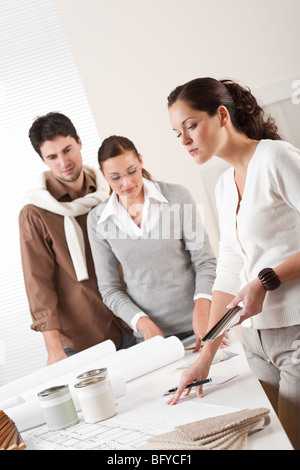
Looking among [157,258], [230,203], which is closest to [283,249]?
[230,203]

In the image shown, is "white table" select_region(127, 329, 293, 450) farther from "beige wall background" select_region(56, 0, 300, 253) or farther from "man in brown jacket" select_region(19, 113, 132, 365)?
"beige wall background" select_region(56, 0, 300, 253)

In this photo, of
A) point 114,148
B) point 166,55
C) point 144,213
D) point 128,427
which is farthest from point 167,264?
point 166,55

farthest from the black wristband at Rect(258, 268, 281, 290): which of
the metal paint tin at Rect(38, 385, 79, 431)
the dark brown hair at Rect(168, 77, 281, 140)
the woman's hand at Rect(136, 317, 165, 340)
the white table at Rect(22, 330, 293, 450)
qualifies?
the woman's hand at Rect(136, 317, 165, 340)

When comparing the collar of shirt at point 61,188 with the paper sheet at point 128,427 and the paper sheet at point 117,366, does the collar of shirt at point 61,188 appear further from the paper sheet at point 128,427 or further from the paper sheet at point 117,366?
the paper sheet at point 128,427

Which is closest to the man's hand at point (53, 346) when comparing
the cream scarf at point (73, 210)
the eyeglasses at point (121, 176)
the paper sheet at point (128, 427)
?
the cream scarf at point (73, 210)

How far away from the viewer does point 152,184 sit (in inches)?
84.0

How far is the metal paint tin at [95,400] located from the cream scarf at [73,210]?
114cm

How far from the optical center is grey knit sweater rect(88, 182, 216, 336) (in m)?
2.08

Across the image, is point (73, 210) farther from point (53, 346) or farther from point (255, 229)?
point (255, 229)

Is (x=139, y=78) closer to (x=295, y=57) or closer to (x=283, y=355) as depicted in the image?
(x=295, y=57)

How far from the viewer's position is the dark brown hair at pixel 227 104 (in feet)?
4.67

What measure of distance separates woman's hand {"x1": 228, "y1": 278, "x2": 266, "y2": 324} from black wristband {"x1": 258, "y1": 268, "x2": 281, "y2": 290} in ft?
0.04

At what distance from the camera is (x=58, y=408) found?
1.26 meters

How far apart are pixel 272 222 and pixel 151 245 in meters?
0.85
